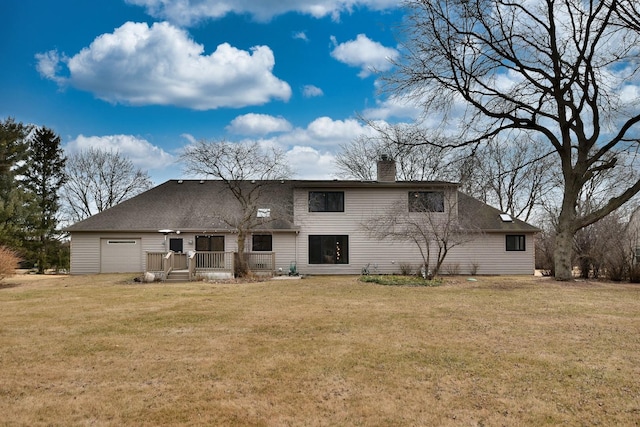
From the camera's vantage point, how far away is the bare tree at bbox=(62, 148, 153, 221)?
35.5m

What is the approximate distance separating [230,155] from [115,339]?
13.9m

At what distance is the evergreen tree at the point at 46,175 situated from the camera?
3108cm

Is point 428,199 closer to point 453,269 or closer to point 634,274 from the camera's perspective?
point 453,269

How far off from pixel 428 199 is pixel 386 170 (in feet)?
8.63

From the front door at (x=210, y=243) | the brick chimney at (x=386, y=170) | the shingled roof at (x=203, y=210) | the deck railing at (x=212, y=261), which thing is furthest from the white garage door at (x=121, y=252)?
the brick chimney at (x=386, y=170)

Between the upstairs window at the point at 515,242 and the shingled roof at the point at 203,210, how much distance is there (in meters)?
0.54

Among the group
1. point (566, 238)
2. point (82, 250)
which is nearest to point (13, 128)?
point (82, 250)

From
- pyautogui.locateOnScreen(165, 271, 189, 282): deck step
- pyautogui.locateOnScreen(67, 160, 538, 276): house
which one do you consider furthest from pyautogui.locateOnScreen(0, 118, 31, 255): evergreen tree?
pyautogui.locateOnScreen(165, 271, 189, 282): deck step

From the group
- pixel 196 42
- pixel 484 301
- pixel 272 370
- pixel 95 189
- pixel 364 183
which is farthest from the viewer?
pixel 95 189

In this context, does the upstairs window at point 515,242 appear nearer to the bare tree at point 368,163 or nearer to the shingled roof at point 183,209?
the bare tree at point 368,163

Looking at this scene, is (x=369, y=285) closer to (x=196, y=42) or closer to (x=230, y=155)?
(x=230, y=155)

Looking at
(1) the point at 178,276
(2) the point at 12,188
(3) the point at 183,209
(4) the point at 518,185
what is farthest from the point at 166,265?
(4) the point at 518,185

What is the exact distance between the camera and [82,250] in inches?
875

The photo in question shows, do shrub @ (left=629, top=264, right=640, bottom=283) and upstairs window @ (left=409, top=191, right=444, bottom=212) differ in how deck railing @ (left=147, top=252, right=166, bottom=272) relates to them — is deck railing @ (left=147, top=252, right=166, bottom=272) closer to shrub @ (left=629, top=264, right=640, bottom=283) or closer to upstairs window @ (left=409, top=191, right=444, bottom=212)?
upstairs window @ (left=409, top=191, right=444, bottom=212)
